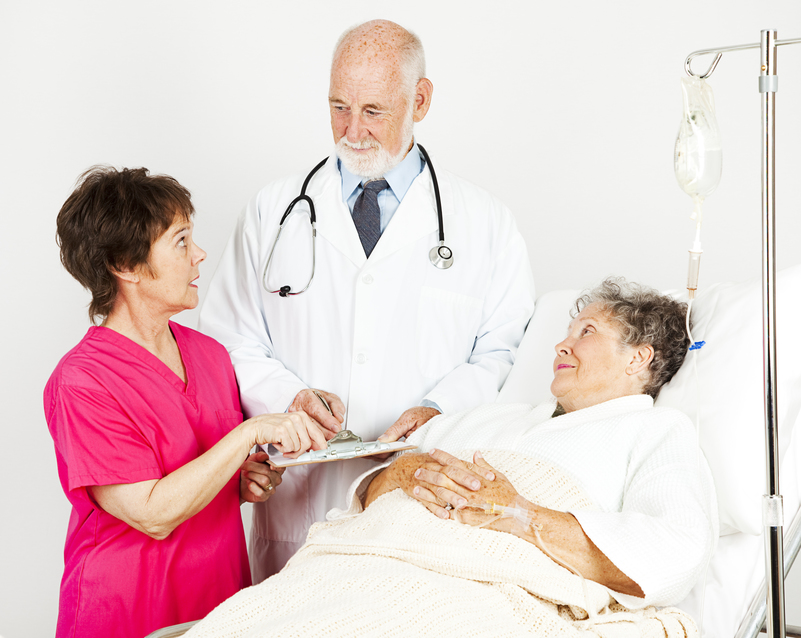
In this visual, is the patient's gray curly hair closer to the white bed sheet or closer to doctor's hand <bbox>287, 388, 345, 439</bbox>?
the white bed sheet

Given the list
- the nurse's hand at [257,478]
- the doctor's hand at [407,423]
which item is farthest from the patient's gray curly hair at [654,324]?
the nurse's hand at [257,478]

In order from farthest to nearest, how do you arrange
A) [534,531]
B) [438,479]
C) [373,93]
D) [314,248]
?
[314,248], [373,93], [438,479], [534,531]

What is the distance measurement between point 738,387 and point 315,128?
6.75 ft

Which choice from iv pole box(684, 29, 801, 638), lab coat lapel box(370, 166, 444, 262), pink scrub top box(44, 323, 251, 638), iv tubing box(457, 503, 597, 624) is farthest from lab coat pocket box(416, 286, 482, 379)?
iv pole box(684, 29, 801, 638)

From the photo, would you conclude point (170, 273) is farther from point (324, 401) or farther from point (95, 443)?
point (324, 401)

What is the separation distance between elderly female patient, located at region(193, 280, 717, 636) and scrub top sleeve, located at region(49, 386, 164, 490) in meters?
0.40

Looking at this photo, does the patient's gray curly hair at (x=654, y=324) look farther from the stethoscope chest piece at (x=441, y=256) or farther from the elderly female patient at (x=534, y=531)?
the stethoscope chest piece at (x=441, y=256)

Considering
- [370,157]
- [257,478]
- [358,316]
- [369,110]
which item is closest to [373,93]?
[369,110]

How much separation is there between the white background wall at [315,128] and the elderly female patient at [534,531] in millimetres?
1226

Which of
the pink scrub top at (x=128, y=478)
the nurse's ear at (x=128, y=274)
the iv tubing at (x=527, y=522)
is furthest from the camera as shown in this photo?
the nurse's ear at (x=128, y=274)

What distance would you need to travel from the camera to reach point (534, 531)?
1.50 meters

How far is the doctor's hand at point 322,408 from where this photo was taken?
200 cm

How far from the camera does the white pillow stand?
1.71m

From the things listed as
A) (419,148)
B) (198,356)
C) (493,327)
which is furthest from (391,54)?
(198,356)
